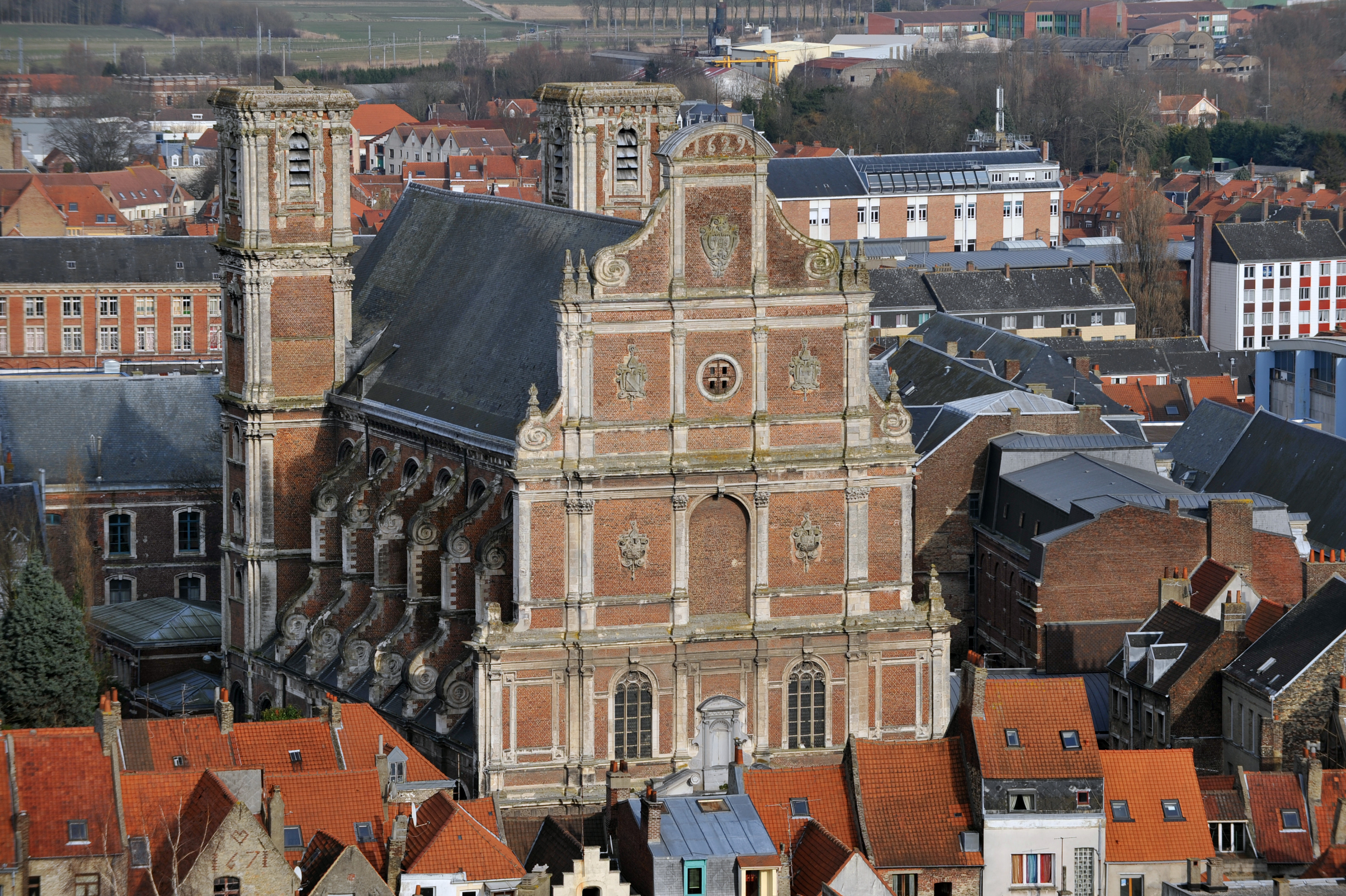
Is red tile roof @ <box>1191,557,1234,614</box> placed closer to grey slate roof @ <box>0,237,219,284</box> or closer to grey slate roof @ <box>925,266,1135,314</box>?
grey slate roof @ <box>925,266,1135,314</box>

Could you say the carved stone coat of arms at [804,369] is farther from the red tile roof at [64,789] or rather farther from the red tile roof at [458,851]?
the red tile roof at [64,789]

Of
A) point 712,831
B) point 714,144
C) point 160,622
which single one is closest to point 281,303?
point 160,622

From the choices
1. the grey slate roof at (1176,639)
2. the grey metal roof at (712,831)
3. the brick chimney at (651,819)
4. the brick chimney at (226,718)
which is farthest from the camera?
the grey slate roof at (1176,639)

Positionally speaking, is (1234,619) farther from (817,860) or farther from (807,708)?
(817,860)

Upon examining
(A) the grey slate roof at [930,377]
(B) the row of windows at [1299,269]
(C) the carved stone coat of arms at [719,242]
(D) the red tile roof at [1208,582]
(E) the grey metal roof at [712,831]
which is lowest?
(E) the grey metal roof at [712,831]

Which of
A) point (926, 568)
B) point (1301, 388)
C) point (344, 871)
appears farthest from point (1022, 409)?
point (344, 871)

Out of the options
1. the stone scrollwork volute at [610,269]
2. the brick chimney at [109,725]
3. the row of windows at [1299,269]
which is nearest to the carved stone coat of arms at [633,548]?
the stone scrollwork volute at [610,269]

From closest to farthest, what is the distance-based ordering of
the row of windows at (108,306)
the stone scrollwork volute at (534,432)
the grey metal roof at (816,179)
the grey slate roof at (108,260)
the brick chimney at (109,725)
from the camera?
the brick chimney at (109,725)
the stone scrollwork volute at (534,432)
the row of windows at (108,306)
the grey slate roof at (108,260)
the grey metal roof at (816,179)

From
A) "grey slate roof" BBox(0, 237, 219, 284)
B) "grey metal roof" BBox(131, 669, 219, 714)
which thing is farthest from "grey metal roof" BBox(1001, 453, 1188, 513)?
"grey slate roof" BBox(0, 237, 219, 284)
